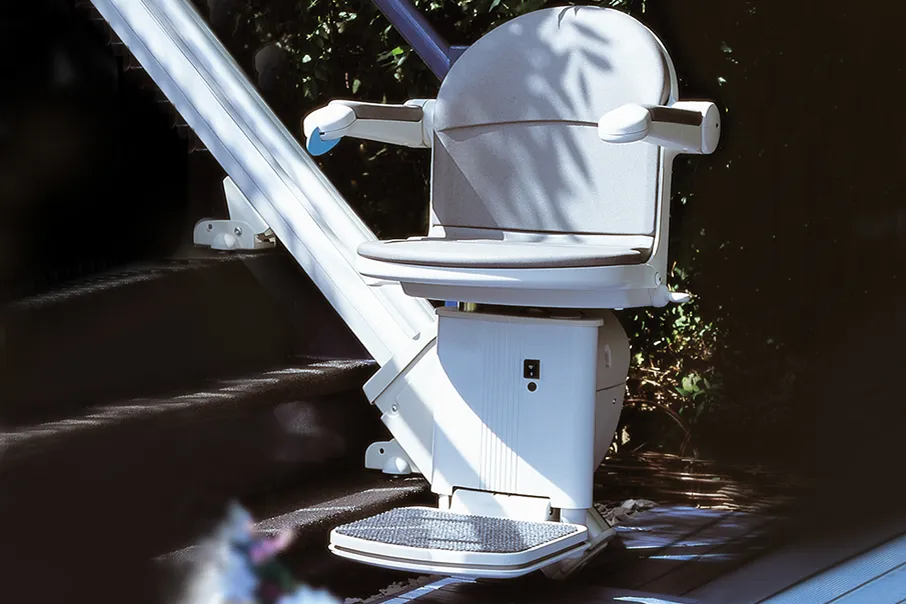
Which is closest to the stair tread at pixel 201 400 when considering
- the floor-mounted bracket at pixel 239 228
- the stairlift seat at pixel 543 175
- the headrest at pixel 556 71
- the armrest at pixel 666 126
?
the floor-mounted bracket at pixel 239 228

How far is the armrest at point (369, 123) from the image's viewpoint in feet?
8.38

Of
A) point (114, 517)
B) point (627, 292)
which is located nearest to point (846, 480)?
point (627, 292)

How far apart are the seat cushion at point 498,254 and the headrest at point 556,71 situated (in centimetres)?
34

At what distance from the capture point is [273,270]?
330cm

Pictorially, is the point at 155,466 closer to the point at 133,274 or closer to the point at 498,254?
the point at 133,274

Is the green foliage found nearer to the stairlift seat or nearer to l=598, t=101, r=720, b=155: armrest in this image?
the stairlift seat

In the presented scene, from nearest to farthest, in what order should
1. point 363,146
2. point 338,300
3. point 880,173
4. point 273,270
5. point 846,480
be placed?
1. point 338,300
2. point 273,270
3. point 846,480
4. point 363,146
5. point 880,173

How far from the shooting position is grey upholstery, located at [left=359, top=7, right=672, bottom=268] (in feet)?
8.27

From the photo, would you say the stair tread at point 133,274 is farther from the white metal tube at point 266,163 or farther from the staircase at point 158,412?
the white metal tube at point 266,163

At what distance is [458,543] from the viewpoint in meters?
2.32

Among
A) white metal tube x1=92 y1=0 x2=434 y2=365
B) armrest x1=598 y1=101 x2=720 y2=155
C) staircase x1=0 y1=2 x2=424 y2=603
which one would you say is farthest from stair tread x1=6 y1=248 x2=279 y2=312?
armrest x1=598 y1=101 x2=720 y2=155

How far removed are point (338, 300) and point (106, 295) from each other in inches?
22.7

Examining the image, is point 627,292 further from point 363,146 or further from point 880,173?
point 880,173

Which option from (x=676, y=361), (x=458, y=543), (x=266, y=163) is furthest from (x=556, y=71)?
(x=676, y=361)
